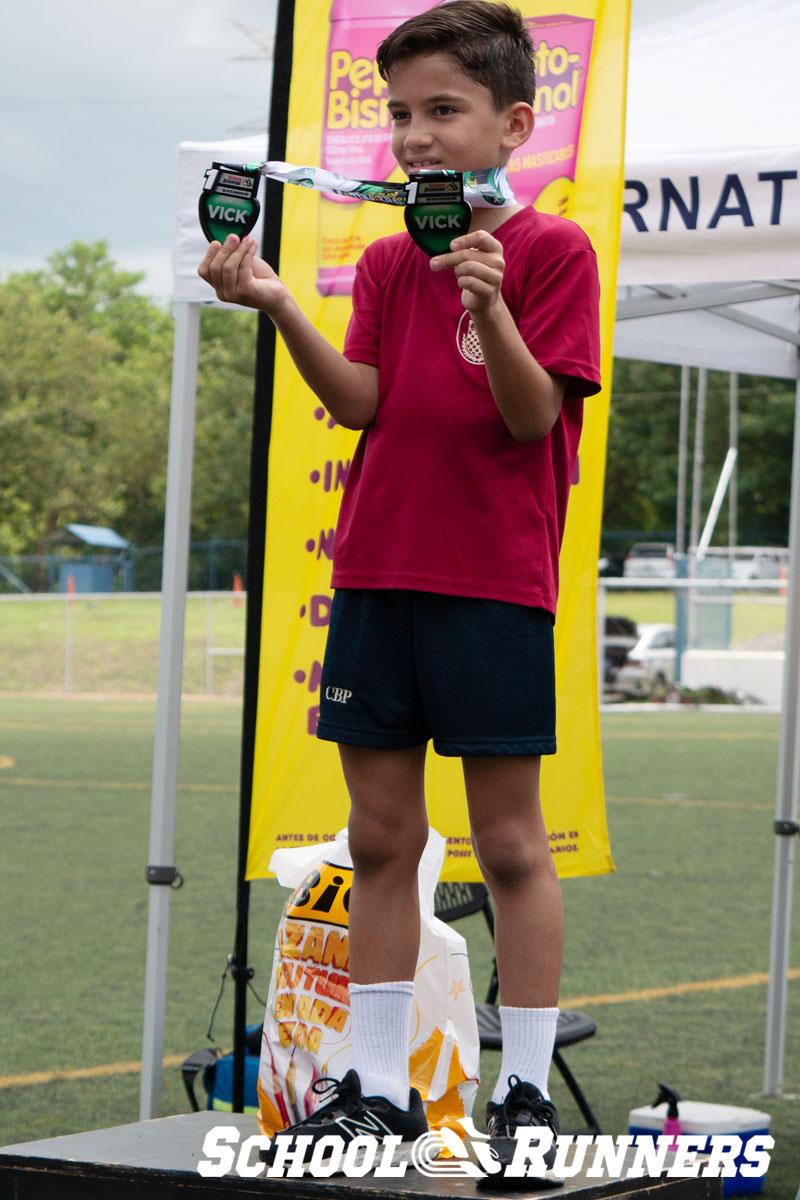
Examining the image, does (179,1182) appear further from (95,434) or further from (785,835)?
(95,434)

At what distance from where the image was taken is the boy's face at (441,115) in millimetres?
2293

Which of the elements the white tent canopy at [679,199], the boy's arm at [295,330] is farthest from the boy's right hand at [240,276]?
the white tent canopy at [679,199]

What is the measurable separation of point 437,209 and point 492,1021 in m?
2.41

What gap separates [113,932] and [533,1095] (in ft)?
16.0

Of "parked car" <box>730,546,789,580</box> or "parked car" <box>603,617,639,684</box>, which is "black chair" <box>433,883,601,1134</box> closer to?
"parked car" <box>603,617,639,684</box>

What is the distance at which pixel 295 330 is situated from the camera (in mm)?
2295

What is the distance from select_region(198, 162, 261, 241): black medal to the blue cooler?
2529 millimetres

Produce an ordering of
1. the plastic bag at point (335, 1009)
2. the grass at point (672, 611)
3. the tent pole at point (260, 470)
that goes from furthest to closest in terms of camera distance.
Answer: the grass at point (672, 611) < the tent pole at point (260, 470) < the plastic bag at point (335, 1009)

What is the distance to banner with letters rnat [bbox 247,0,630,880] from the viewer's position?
358 centimetres

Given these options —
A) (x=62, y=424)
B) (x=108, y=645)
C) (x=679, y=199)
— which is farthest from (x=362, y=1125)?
(x=62, y=424)

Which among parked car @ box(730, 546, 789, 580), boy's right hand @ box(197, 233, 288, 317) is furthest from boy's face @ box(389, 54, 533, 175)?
parked car @ box(730, 546, 789, 580)

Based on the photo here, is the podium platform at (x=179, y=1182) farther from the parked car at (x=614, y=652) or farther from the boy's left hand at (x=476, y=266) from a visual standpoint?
the parked car at (x=614, y=652)

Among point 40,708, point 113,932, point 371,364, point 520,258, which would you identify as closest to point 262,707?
point 371,364

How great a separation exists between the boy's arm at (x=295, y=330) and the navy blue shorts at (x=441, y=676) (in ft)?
0.99
